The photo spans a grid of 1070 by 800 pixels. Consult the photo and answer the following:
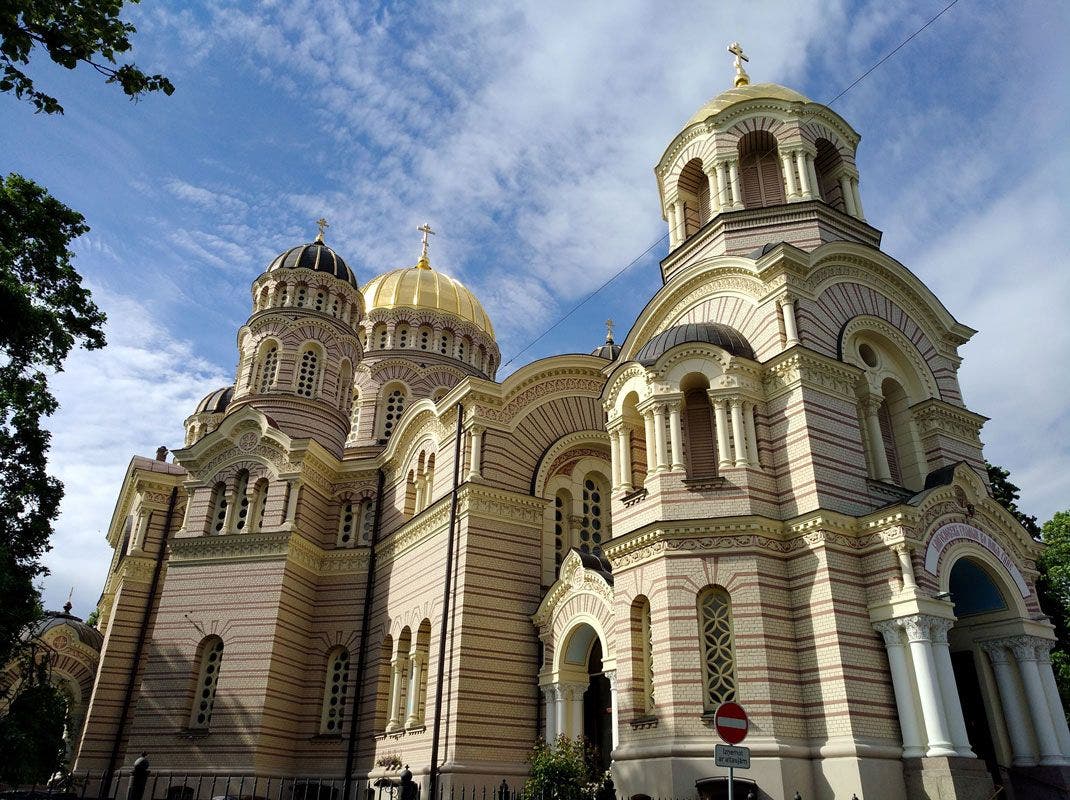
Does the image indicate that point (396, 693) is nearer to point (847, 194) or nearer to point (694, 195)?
point (694, 195)

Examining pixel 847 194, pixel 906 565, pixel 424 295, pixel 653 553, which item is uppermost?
Result: pixel 424 295

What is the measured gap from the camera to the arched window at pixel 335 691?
22.0m

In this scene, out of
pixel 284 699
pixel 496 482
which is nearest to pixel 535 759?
pixel 496 482

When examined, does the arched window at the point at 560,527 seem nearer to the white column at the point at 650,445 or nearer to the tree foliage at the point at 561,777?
the white column at the point at 650,445

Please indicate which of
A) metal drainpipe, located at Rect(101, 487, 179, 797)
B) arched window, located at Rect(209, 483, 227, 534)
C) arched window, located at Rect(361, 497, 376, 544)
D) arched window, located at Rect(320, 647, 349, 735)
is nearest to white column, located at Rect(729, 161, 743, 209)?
arched window, located at Rect(361, 497, 376, 544)

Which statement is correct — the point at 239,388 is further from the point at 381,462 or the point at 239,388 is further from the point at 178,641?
the point at 178,641

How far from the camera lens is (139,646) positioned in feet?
81.7

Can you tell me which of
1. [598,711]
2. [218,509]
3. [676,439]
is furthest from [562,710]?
[218,509]

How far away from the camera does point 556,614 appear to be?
18.4 m

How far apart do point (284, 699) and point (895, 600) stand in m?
15.4

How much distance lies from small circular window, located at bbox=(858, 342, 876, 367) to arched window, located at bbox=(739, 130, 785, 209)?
15.7 feet

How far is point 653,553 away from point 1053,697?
7730 mm

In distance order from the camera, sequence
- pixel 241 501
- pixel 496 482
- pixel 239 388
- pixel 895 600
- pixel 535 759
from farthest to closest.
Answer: pixel 239 388, pixel 241 501, pixel 496 482, pixel 535 759, pixel 895 600

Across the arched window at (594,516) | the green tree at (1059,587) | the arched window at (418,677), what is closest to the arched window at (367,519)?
the arched window at (418,677)
